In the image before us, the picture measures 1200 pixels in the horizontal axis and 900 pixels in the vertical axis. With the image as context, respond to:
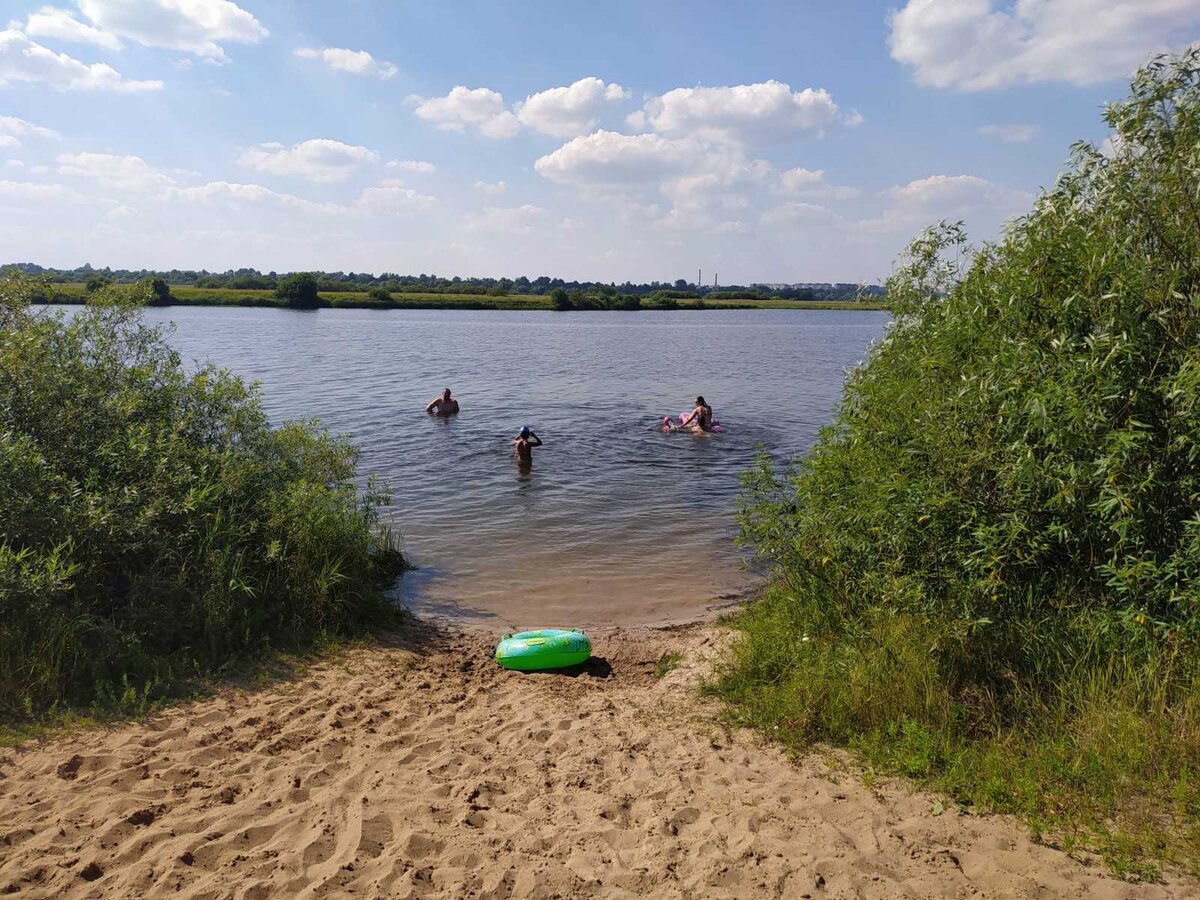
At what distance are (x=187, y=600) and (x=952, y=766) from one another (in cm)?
679

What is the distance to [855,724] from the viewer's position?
19.6 ft

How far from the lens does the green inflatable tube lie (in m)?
8.12

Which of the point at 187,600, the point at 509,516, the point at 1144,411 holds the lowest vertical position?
the point at 509,516

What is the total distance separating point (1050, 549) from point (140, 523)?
26.7ft

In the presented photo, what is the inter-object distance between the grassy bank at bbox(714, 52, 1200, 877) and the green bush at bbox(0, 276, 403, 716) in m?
4.77

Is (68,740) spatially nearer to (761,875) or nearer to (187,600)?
(187,600)

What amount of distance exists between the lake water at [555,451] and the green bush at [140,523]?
2218 millimetres

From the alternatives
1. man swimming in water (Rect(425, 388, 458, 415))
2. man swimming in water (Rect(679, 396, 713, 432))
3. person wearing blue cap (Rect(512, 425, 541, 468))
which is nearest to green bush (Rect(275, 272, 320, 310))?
man swimming in water (Rect(425, 388, 458, 415))

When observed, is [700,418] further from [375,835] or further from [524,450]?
[375,835]

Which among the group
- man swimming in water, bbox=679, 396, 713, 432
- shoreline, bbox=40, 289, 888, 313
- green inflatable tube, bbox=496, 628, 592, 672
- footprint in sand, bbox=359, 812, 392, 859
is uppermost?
shoreline, bbox=40, 289, 888, 313

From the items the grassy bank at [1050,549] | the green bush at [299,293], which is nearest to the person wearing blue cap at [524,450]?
the grassy bank at [1050,549]

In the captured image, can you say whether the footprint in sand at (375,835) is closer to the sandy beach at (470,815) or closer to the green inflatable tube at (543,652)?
the sandy beach at (470,815)

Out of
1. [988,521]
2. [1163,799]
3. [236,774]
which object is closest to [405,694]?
[236,774]

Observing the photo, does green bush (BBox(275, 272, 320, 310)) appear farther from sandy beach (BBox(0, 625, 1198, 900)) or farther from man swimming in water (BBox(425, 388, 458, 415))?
sandy beach (BBox(0, 625, 1198, 900))
